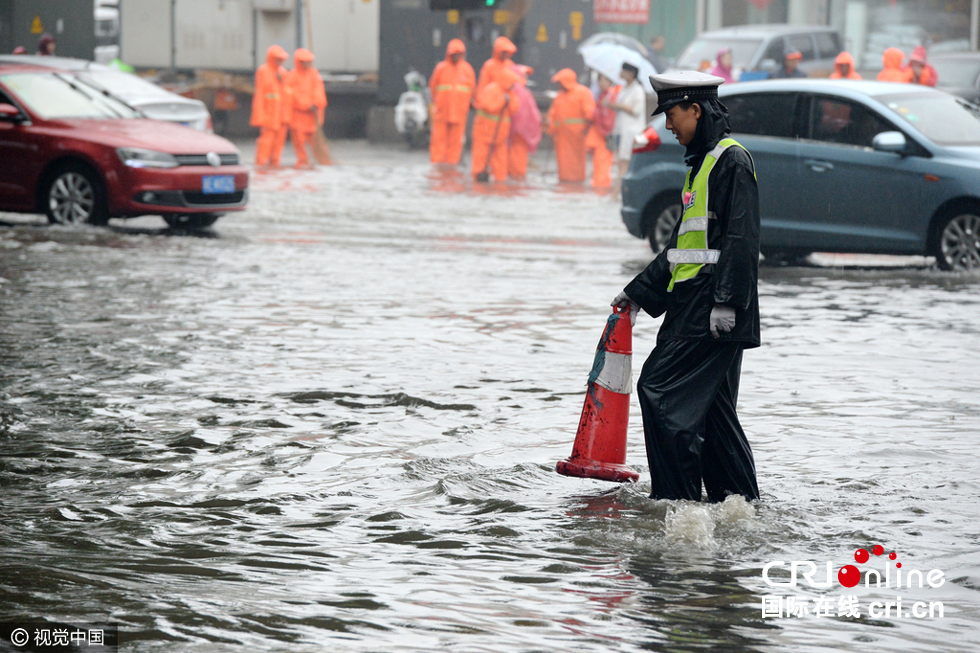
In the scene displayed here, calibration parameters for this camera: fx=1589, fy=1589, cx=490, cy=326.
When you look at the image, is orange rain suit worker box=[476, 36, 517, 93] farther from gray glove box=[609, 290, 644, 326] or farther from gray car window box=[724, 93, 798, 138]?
gray glove box=[609, 290, 644, 326]

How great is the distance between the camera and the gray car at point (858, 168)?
12703 mm

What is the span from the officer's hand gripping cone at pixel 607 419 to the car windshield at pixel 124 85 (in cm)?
1453

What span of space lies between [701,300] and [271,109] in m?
20.8

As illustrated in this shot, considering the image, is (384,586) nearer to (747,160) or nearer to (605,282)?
(747,160)

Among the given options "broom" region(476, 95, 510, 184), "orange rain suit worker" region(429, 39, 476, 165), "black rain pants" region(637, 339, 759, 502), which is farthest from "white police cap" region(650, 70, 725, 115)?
"orange rain suit worker" region(429, 39, 476, 165)

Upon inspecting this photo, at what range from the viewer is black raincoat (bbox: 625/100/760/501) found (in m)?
5.37

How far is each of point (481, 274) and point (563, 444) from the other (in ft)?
19.6

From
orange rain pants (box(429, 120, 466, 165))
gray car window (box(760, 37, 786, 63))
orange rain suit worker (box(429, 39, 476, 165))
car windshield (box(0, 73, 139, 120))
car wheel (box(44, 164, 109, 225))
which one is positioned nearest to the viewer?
car wheel (box(44, 164, 109, 225))

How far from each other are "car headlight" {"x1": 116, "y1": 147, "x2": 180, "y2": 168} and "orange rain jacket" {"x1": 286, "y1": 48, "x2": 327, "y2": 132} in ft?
34.5

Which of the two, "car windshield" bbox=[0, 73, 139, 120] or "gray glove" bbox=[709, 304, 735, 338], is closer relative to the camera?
"gray glove" bbox=[709, 304, 735, 338]

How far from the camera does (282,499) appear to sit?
5969mm

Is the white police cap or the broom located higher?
the white police cap

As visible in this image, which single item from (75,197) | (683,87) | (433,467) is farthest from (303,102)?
(683,87)

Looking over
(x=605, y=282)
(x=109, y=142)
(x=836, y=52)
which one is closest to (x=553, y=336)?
(x=605, y=282)
